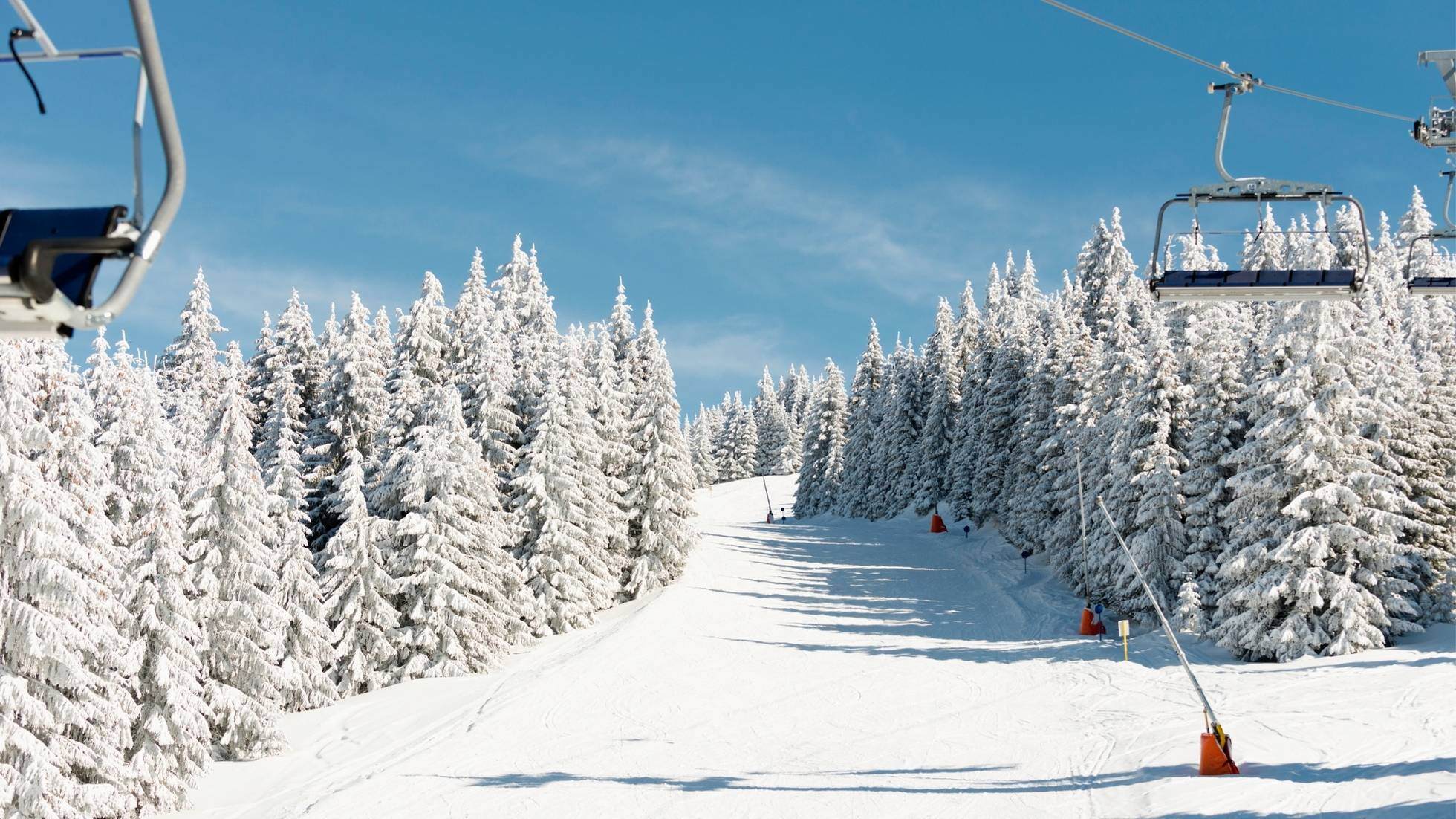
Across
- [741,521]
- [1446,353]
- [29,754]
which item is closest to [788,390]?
[741,521]

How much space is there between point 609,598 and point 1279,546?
25820 mm

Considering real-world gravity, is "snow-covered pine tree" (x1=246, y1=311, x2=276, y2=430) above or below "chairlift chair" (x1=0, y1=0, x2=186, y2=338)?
above

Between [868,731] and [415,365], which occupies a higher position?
[415,365]

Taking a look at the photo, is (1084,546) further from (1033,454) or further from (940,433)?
(940,433)

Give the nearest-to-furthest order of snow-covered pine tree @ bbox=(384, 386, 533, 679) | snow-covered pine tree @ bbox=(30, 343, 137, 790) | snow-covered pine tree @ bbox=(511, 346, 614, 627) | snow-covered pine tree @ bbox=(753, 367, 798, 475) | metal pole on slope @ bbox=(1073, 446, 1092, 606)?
snow-covered pine tree @ bbox=(30, 343, 137, 790)
snow-covered pine tree @ bbox=(384, 386, 533, 679)
metal pole on slope @ bbox=(1073, 446, 1092, 606)
snow-covered pine tree @ bbox=(511, 346, 614, 627)
snow-covered pine tree @ bbox=(753, 367, 798, 475)

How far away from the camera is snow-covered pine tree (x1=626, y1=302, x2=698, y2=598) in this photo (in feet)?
154

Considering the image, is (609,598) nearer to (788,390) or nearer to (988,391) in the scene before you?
(988,391)

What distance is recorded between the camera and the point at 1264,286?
9.74m

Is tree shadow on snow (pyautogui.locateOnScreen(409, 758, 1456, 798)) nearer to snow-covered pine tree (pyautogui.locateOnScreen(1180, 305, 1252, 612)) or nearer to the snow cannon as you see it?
the snow cannon

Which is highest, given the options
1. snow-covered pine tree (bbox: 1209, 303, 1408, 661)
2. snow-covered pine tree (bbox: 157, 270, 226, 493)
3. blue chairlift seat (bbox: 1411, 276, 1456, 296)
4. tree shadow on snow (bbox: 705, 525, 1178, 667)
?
snow-covered pine tree (bbox: 157, 270, 226, 493)

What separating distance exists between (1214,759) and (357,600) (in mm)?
25547

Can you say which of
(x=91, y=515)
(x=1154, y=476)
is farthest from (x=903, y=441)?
(x=91, y=515)

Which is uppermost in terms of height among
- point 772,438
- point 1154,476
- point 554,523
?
point 772,438

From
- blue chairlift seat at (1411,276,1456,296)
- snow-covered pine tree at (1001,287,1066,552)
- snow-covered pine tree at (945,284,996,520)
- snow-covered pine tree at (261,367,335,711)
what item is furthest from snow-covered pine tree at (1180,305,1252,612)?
snow-covered pine tree at (261,367,335,711)
